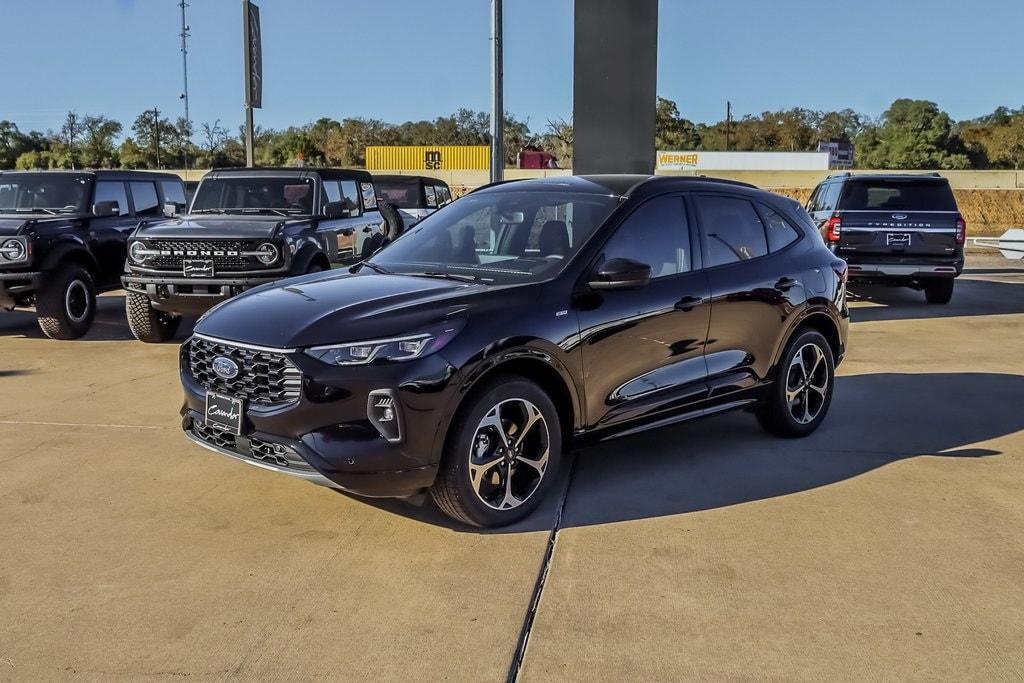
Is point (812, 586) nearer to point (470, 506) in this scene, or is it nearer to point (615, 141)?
point (470, 506)

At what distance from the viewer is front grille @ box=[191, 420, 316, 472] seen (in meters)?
4.38

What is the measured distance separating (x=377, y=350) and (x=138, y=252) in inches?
242

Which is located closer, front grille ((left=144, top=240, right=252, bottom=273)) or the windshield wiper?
the windshield wiper

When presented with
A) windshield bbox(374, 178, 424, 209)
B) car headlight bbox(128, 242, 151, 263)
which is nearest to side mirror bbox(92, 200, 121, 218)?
car headlight bbox(128, 242, 151, 263)

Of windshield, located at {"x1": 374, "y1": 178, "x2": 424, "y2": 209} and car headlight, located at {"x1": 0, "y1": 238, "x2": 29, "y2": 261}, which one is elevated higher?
windshield, located at {"x1": 374, "y1": 178, "x2": 424, "y2": 209}

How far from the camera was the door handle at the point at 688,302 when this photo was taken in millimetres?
5520

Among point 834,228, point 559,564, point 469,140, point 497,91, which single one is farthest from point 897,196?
point 469,140

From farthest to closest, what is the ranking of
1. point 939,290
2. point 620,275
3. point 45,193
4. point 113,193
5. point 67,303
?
1. point 939,290
2. point 113,193
3. point 45,193
4. point 67,303
5. point 620,275

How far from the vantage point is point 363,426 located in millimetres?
4332

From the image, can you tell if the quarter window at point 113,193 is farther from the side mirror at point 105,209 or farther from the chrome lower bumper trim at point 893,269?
the chrome lower bumper trim at point 893,269

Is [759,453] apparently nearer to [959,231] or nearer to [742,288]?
[742,288]

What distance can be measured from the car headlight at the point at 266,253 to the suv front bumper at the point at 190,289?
15 centimetres

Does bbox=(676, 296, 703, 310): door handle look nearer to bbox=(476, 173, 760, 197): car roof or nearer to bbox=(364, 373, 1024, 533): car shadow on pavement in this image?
bbox=(476, 173, 760, 197): car roof

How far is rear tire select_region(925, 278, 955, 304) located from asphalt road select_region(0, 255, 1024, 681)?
7.28m
